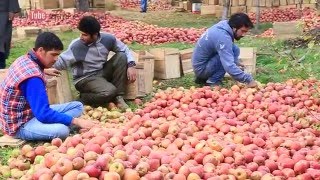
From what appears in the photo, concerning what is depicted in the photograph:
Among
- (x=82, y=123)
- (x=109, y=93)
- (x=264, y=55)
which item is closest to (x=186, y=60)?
(x=264, y=55)

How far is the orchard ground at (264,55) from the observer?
12.9 ft

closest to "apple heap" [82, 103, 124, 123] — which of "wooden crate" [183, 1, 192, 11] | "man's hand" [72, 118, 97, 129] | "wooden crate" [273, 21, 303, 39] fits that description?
"man's hand" [72, 118, 97, 129]

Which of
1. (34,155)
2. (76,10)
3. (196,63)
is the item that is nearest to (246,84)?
(196,63)

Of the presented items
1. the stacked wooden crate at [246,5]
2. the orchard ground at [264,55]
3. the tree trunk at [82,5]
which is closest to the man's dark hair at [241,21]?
the orchard ground at [264,55]

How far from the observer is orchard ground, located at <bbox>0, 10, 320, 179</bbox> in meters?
3.92

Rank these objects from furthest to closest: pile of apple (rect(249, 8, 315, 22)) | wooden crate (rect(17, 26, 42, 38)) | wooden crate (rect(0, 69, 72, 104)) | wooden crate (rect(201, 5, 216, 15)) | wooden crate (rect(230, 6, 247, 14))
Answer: wooden crate (rect(201, 5, 216, 15))
wooden crate (rect(230, 6, 247, 14))
pile of apple (rect(249, 8, 315, 22))
wooden crate (rect(17, 26, 42, 38))
wooden crate (rect(0, 69, 72, 104))

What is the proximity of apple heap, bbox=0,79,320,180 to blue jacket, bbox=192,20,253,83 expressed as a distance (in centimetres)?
72

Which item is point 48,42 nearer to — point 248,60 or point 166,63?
point 166,63

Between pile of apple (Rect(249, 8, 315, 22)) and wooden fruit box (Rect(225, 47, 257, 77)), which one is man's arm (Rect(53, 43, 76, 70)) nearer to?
wooden fruit box (Rect(225, 47, 257, 77))

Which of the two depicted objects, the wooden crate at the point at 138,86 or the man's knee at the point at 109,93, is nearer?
the man's knee at the point at 109,93

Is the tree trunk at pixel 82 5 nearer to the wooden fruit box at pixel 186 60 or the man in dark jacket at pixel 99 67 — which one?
the wooden fruit box at pixel 186 60

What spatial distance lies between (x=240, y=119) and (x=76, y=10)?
13.0 metres

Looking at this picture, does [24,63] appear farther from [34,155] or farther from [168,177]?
[168,177]

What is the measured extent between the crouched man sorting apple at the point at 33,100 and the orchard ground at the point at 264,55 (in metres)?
0.26
